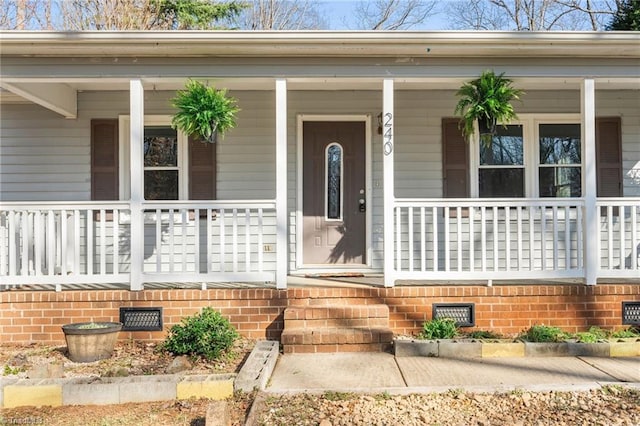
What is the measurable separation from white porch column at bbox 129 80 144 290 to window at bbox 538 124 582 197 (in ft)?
16.4

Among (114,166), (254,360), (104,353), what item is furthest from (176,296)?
(114,166)

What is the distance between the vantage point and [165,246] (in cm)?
634

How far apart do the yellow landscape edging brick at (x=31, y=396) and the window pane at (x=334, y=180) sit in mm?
3818

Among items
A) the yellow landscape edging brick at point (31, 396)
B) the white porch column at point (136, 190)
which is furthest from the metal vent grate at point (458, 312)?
the yellow landscape edging brick at point (31, 396)

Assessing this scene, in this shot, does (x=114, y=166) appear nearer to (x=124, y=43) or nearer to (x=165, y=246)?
(x=165, y=246)

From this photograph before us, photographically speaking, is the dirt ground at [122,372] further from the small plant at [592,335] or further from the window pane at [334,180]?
the small plant at [592,335]

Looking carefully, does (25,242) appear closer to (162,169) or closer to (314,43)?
(162,169)

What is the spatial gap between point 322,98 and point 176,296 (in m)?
3.14

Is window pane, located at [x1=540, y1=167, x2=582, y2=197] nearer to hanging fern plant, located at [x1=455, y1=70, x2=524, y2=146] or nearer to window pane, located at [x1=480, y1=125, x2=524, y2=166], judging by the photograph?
window pane, located at [x1=480, y1=125, x2=524, y2=166]


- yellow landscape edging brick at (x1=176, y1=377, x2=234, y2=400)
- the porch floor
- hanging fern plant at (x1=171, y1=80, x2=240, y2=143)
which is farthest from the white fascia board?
yellow landscape edging brick at (x1=176, y1=377, x2=234, y2=400)

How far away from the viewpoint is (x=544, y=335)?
4.50 metres

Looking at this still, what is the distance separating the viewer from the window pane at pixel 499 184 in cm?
641

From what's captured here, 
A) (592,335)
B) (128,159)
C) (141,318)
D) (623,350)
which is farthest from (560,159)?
(128,159)

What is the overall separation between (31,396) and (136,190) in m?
2.14
